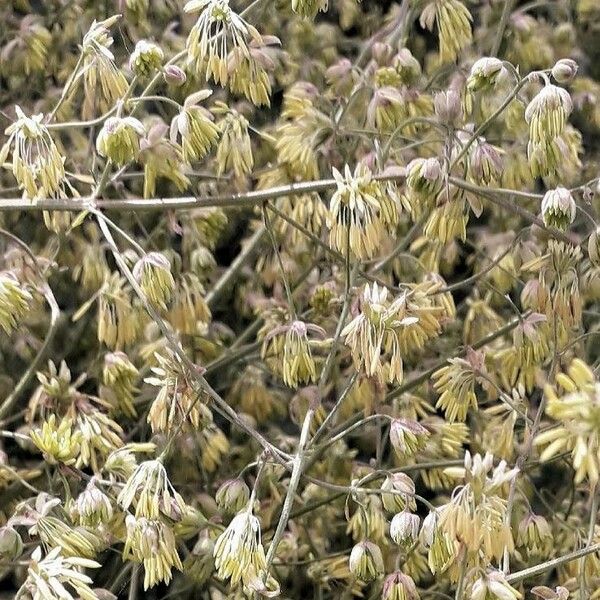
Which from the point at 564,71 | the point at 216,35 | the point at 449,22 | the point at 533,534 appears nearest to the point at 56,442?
the point at 216,35

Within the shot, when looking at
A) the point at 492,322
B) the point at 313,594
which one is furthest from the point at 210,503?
the point at 492,322

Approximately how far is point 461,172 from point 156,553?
67 centimetres

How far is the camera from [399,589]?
4.26 ft

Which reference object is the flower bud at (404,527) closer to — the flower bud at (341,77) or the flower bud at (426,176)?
the flower bud at (426,176)

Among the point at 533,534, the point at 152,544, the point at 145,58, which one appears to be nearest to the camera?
the point at 152,544

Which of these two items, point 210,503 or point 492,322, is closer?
point 210,503

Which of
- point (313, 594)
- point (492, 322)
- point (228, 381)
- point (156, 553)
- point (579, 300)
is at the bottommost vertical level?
point (313, 594)

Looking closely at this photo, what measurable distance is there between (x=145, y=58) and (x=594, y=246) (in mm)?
601

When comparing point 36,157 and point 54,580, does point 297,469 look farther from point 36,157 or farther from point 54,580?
point 36,157

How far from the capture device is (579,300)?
141 centimetres

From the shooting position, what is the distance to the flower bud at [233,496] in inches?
55.4

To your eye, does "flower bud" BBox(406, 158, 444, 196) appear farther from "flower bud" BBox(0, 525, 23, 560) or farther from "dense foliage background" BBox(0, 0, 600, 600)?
"flower bud" BBox(0, 525, 23, 560)

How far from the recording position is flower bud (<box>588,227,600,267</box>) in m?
1.34

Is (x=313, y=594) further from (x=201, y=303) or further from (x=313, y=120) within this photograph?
(x=313, y=120)
